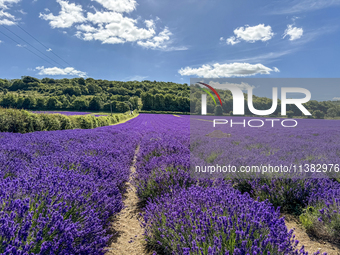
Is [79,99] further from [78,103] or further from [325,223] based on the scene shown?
[325,223]

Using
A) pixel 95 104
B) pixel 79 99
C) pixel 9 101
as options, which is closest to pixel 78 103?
pixel 79 99

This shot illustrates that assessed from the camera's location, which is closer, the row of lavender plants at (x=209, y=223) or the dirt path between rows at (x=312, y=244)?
the row of lavender plants at (x=209, y=223)

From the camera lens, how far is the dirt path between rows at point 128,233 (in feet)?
6.88

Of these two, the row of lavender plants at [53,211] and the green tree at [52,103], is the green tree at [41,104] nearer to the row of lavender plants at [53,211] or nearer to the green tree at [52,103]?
the green tree at [52,103]

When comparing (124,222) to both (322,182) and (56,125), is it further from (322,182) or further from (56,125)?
(56,125)

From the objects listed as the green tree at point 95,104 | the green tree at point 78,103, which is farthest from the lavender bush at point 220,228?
the green tree at point 78,103

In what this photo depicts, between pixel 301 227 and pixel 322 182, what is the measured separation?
870 mm

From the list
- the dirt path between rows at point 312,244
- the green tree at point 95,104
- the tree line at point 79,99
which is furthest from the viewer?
the green tree at point 95,104

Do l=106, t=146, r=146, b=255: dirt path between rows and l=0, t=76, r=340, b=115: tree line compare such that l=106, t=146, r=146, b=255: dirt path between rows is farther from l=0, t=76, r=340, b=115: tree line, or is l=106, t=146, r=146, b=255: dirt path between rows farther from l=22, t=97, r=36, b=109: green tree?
l=22, t=97, r=36, b=109: green tree

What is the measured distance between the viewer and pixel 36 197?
1731 mm

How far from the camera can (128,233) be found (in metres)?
2.44

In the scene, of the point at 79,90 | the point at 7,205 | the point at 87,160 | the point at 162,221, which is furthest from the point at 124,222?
the point at 79,90

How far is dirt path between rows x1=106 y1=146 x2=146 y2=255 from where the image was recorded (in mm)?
2098
